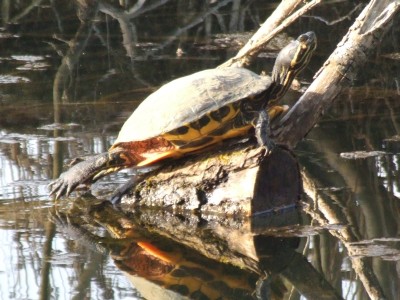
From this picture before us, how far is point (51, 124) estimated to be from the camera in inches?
271

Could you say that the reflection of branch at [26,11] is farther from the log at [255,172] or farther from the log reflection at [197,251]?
the log at [255,172]

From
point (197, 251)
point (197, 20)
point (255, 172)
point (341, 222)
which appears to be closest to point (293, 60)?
point (255, 172)

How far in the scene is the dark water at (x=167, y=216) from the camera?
3.93 m

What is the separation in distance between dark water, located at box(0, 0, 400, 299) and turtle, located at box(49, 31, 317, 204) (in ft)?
0.67

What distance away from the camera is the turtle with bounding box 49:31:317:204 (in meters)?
4.84

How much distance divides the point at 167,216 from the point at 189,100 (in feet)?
2.04

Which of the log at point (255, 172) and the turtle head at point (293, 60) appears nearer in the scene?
the log at point (255, 172)

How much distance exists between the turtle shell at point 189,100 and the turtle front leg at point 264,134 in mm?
197

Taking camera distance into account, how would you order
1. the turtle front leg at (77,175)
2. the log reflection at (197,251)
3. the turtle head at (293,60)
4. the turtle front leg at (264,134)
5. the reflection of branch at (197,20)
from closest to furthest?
1. the log reflection at (197,251)
2. the turtle front leg at (264,134)
3. the turtle front leg at (77,175)
4. the turtle head at (293,60)
5. the reflection of branch at (197,20)

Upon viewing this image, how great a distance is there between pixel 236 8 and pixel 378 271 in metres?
7.66

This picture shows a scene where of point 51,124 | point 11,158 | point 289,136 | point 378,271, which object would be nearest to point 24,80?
point 51,124

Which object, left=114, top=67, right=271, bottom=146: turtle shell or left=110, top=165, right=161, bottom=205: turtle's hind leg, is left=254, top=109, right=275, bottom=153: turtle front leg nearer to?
left=114, top=67, right=271, bottom=146: turtle shell

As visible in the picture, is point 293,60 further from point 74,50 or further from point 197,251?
point 74,50

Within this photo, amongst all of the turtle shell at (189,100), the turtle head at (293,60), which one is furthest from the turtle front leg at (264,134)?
the turtle head at (293,60)
